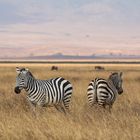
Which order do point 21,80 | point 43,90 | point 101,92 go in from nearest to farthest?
point 21,80
point 43,90
point 101,92

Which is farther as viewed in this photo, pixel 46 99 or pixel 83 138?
pixel 46 99

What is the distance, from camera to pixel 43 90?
12.3 m

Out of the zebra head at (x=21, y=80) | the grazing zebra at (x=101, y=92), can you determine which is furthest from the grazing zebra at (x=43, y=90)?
the grazing zebra at (x=101, y=92)

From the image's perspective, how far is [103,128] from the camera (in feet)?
29.0

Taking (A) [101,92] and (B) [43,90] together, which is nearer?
(B) [43,90]

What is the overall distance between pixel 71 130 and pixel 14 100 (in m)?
6.98

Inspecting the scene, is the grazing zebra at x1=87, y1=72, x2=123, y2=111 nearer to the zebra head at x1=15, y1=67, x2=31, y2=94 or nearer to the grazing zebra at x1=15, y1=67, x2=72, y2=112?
the grazing zebra at x1=15, y1=67, x2=72, y2=112

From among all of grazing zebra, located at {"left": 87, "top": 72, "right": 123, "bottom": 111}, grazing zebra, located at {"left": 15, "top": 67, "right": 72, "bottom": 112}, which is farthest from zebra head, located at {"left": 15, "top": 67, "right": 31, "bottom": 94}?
grazing zebra, located at {"left": 87, "top": 72, "right": 123, "bottom": 111}

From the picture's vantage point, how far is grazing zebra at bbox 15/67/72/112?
1197 cm

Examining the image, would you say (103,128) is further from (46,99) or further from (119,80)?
(119,80)

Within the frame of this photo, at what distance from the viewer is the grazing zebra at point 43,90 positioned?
1197 centimetres

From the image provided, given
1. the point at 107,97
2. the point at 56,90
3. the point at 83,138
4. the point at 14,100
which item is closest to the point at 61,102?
the point at 56,90

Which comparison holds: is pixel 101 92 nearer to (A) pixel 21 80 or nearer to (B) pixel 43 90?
(B) pixel 43 90

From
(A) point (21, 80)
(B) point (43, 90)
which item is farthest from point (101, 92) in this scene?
(A) point (21, 80)
